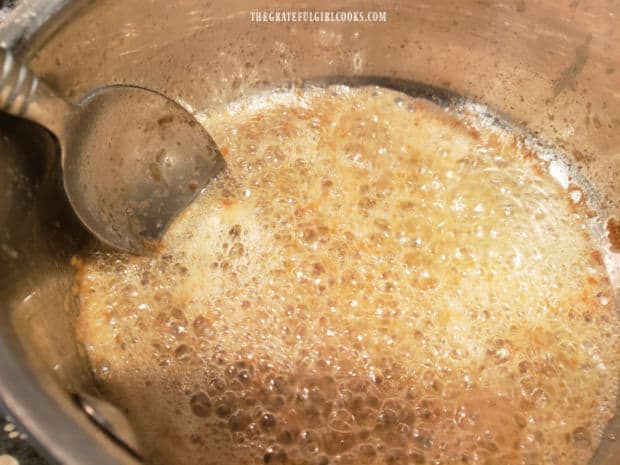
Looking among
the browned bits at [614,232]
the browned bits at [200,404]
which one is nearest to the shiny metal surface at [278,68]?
the browned bits at [614,232]

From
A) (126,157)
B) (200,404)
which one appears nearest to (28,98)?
(126,157)

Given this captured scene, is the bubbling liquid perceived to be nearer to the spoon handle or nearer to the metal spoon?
the metal spoon

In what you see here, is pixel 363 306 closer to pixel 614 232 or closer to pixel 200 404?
pixel 200 404

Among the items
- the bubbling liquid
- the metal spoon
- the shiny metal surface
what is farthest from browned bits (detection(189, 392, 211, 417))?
the metal spoon

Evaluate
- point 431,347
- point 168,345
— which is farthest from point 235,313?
point 431,347

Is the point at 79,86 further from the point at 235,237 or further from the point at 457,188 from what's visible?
A: the point at 457,188

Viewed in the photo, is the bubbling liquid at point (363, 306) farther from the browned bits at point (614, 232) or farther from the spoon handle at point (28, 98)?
the spoon handle at point (28, 98)

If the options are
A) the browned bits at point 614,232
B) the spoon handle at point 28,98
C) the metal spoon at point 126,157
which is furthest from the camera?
the browned bits at point 614,232
